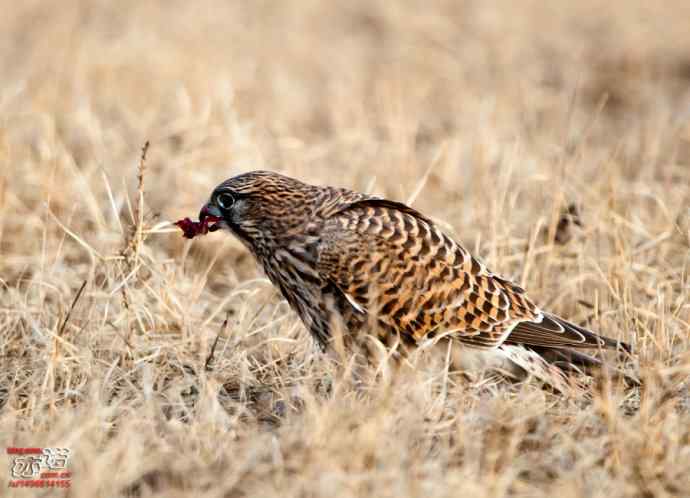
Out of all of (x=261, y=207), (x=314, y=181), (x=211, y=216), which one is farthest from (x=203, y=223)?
(x=314, y=181)

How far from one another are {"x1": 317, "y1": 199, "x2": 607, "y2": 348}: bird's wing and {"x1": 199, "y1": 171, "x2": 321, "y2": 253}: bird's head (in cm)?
16

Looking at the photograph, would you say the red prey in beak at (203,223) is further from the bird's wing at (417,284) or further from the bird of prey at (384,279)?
the bird's wing at (417,284)

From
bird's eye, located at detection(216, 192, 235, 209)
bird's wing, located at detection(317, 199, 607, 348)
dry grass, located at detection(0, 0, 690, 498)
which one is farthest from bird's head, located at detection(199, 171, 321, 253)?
dry grass, located at detection(0, 0, 690, 498)

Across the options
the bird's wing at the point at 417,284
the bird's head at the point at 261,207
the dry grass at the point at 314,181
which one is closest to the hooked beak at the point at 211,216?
the bird's head at the point at 261,207

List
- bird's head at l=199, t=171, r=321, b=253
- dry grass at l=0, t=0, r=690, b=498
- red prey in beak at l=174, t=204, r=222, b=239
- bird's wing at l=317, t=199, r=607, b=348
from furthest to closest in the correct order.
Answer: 1. red prey in beak at l=174, t=204, r=222, b=239
2. bird's head at l=199, t=171, r=321, b=253
3. bird's wing at l=317, t=199, r=607, b=348
4. dry grass at l=0, t=0, r=690, b=498

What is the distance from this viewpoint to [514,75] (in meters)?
8.59

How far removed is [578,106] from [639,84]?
2.18 ft

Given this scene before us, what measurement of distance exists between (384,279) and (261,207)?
23.2 inches

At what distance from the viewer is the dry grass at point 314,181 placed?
124 inches

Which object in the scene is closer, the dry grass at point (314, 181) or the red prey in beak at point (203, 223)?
the dry grass at point (314, 181)

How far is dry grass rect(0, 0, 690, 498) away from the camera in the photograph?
10.3ft

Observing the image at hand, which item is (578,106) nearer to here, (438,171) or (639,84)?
(639,84)

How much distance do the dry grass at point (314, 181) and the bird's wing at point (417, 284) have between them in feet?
0.67

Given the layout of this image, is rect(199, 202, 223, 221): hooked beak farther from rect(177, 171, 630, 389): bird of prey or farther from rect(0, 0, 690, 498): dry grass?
rect(0, 0, 690, 498): dry grass
